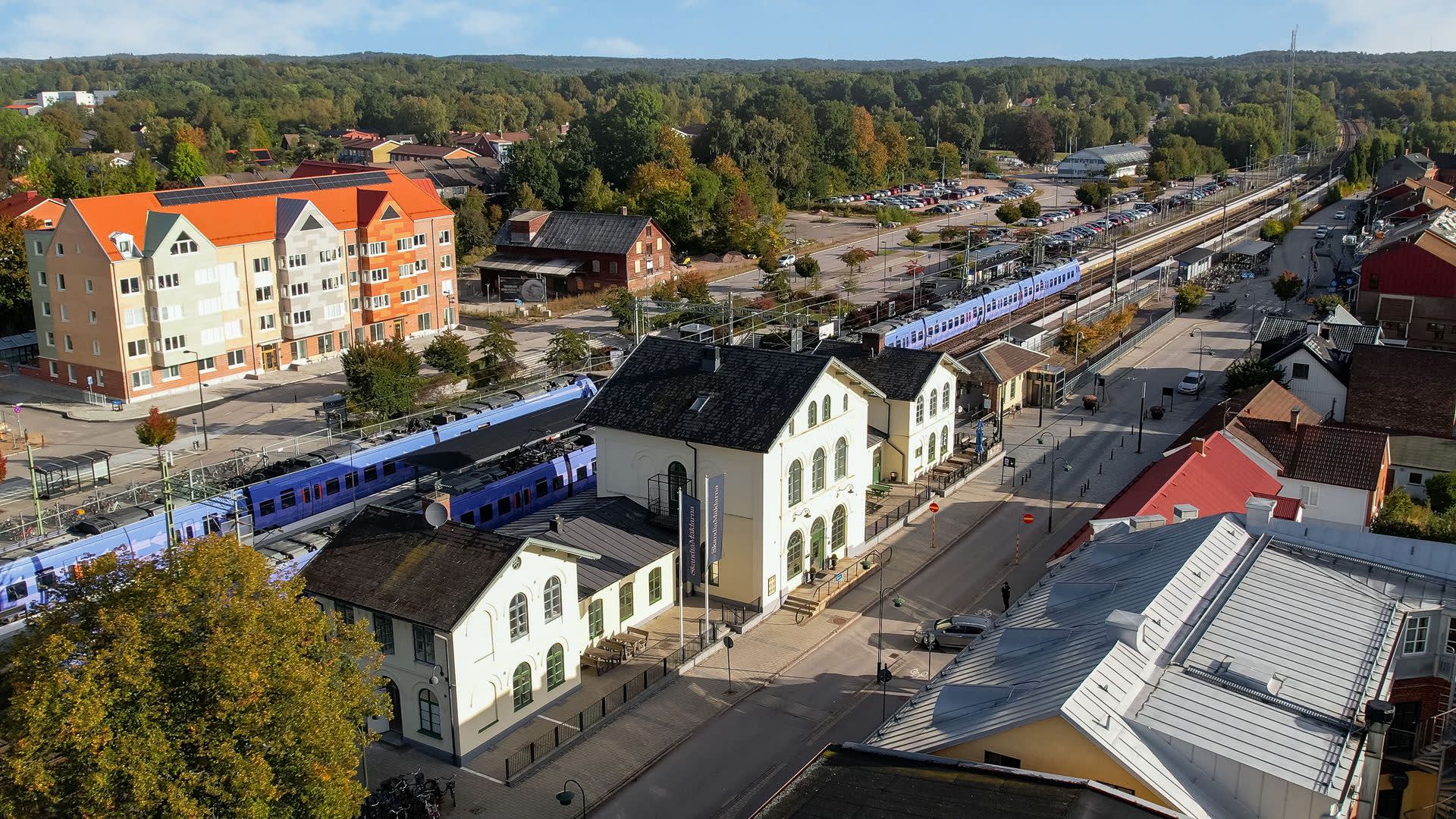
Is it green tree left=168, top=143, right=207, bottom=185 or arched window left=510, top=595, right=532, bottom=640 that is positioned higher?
green tree left=168, top=143, right=207, bottom=185

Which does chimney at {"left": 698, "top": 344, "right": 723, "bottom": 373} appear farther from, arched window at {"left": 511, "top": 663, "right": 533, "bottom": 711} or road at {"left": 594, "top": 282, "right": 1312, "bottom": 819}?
arched window at {"left": 511, "top": 663, "right": 533, "bottom": 711}

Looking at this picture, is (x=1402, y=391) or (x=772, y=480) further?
(x=1402, y=391)

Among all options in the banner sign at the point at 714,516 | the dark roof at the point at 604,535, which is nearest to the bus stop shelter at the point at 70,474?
the dark roof at the point at 604,535

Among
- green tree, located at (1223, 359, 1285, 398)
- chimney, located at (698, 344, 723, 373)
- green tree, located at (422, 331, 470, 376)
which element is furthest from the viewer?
green tree, located at (422, 331, 470, 376)

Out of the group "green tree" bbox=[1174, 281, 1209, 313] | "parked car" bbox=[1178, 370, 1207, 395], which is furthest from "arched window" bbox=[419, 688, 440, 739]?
"green tree" bbox=[1174, 281, 1209, 313]

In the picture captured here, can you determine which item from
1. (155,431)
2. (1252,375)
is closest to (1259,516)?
(1252,375)

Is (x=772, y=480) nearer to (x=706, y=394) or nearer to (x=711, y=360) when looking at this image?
(x=706, y=394)
